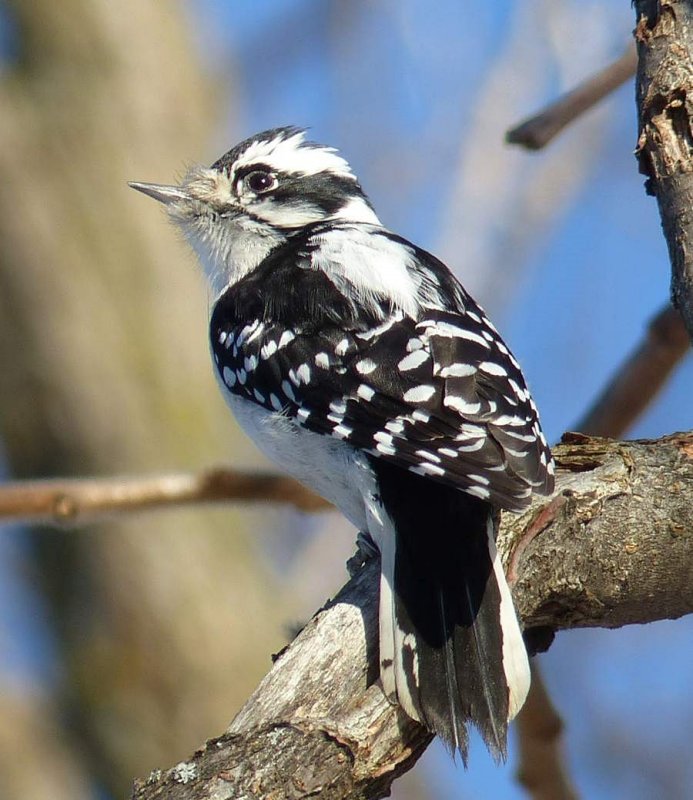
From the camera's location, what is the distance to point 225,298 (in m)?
4.46

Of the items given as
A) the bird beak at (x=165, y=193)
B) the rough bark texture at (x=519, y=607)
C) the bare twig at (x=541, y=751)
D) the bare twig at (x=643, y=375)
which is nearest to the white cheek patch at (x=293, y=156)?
the bird beak at (x=165, y=193)

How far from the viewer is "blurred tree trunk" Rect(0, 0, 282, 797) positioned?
21.8ft

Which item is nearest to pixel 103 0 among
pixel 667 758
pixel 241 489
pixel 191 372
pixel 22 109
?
pixel 22 109

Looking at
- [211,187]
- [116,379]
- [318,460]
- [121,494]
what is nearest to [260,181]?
[211,187]

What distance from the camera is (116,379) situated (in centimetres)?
696

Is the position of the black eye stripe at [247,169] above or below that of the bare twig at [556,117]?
below

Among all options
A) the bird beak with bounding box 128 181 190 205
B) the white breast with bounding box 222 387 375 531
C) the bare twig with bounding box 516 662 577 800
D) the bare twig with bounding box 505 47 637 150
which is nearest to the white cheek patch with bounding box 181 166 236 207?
the bird beak with bounding box 128 181 190 205

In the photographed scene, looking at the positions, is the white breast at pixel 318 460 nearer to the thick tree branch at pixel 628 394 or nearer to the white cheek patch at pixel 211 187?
the thick tree branch at pixel 628 394

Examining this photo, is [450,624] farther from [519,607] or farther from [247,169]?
[247,169]

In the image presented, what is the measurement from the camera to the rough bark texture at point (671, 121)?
3.72 m

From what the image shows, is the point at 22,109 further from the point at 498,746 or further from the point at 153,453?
the point at 498,746

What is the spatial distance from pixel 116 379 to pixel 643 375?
355 cm

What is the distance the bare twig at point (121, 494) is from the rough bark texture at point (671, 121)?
4.67ft

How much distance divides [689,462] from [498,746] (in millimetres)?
960
